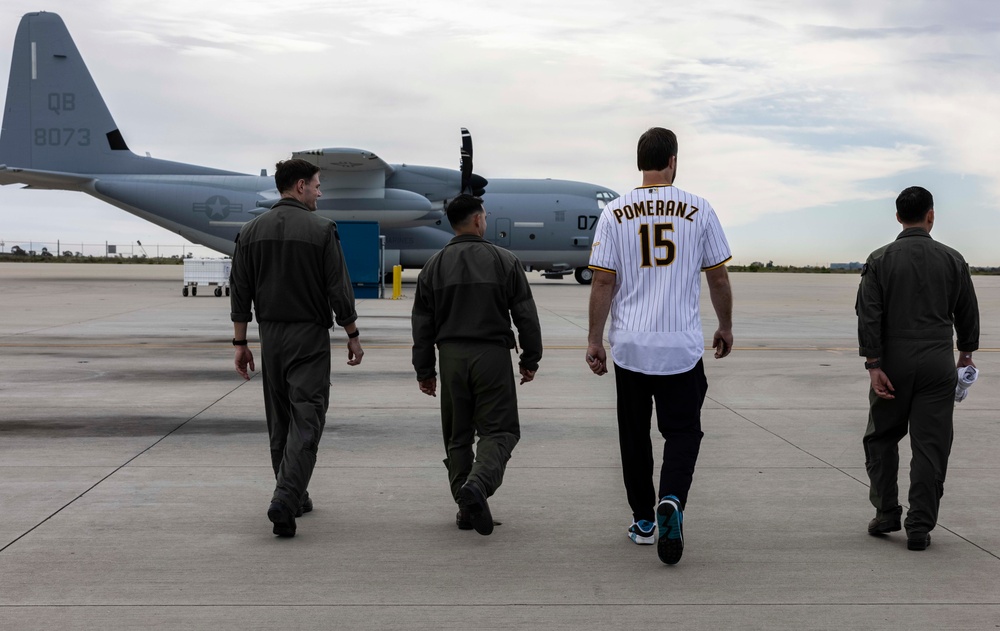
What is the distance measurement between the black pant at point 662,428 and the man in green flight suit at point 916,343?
0.93 m

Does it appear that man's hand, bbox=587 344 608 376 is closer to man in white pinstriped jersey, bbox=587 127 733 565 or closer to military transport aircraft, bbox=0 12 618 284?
man in white pinstriped jersey, bbox=587 127 733 565

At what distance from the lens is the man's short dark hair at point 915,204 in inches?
184

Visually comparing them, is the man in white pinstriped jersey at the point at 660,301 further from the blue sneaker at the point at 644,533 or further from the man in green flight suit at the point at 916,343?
the man in green flight suit at the point at 916,343

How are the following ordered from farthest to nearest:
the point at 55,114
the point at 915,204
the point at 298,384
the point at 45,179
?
1. the point at 55,114
2. the point at 45,179
3. the point at 298,384
4. the point at 915,204

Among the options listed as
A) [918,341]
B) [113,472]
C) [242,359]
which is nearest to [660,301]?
[918,341]

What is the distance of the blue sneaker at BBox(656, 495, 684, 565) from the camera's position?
413 cm

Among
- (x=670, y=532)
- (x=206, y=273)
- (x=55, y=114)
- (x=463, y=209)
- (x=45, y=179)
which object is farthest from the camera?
(x=55, y=114)

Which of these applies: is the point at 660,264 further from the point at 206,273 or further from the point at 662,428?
the point at 206,273

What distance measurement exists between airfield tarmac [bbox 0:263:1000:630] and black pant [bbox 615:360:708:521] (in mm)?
291

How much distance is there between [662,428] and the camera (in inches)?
179

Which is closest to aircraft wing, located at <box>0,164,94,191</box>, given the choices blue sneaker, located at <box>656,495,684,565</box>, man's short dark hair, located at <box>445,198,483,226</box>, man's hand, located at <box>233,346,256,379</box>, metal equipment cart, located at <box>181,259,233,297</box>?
metal equipment cart, located at <box>181,259,233,297</box>

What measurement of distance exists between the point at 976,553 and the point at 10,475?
5437 mm

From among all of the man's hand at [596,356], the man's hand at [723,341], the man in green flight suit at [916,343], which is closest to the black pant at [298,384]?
the man's hand at [596,356]

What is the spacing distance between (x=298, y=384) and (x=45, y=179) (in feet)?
107
